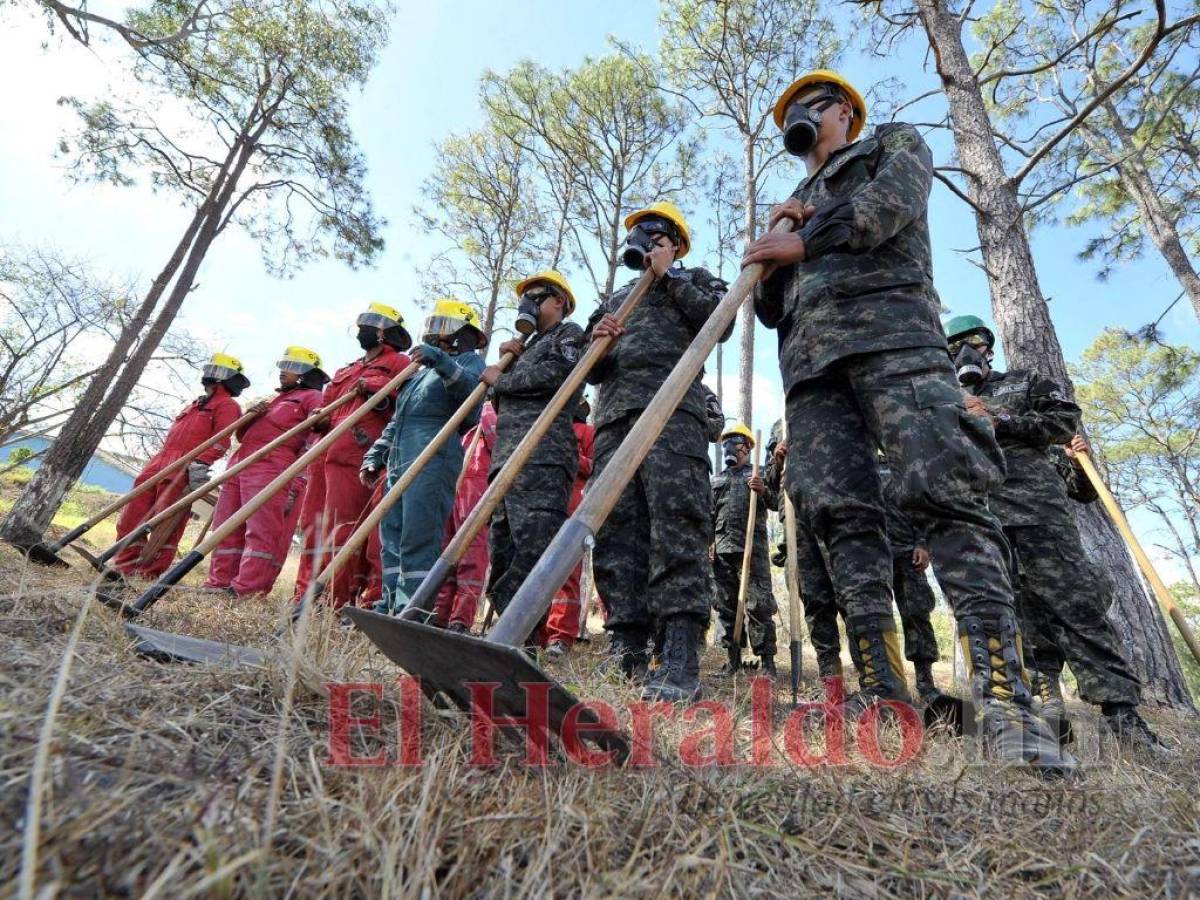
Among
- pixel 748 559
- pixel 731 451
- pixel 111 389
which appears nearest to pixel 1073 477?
pixel 748 559

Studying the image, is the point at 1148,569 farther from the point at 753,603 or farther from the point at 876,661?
the point at 876,661

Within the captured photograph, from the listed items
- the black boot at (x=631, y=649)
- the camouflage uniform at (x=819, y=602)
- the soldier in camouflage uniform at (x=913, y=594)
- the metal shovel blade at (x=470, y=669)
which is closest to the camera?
the metal shovel blade at (x=470, y=669)

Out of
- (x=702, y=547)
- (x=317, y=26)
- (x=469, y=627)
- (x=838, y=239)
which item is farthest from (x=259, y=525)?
(x=317, y=26)

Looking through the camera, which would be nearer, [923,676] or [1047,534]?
[1047,534]

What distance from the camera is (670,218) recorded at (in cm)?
332

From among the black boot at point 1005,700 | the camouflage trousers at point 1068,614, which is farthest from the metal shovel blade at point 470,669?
the camouflage trousers at point 1068,614

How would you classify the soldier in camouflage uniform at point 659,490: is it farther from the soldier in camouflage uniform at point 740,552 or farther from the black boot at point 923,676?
the soldier in camouflage uniform at point 740,552

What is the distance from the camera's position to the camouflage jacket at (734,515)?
5820 mm

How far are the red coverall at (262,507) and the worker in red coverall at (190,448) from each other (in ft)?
1.03

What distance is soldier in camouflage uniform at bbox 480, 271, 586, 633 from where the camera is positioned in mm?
3320

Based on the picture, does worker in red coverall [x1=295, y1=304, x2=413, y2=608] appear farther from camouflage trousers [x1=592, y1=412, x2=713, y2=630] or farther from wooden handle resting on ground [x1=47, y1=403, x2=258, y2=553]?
camouflage trousers [x1=592, y1=412, x2=713, y2=630]

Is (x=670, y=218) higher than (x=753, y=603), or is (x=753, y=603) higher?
(x=670, y=218)

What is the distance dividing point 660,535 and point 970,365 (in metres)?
2.65

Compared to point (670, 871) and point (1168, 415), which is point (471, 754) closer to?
point (670, 871)
